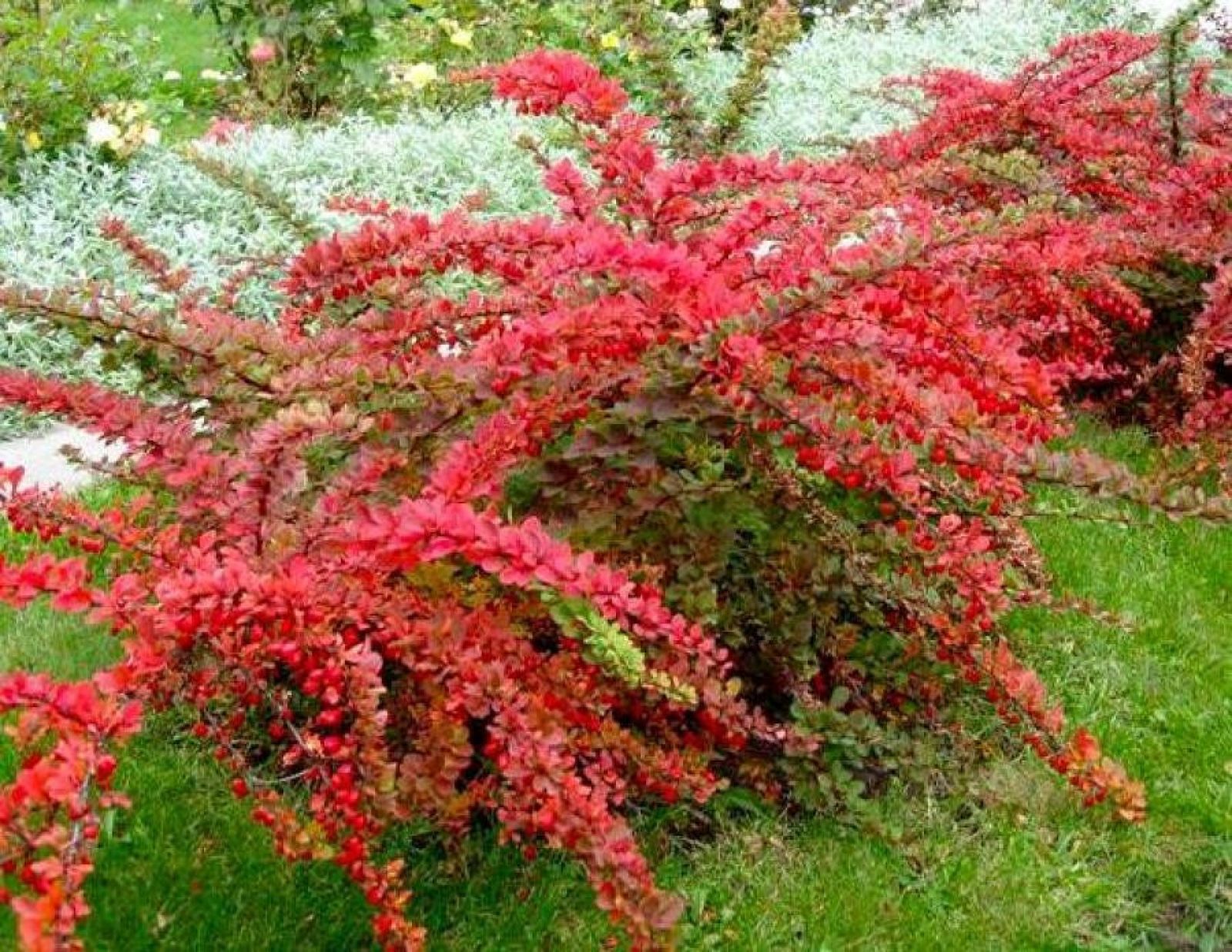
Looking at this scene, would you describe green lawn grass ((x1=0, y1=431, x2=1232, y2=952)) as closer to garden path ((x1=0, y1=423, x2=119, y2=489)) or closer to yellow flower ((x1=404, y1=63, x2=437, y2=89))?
garden path ((x1=0, y1=423, x2=119, y2=489))

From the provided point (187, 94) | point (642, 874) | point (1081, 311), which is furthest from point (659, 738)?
point (187, 94)

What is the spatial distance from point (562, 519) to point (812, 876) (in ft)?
2.32

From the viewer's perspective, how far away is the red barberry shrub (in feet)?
6.04

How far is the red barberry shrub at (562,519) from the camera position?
184cm

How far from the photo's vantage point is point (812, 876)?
2.38m

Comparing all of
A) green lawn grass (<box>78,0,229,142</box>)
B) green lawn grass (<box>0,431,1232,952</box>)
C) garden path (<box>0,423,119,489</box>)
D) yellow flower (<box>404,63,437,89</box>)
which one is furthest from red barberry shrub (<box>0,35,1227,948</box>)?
green lawn grass (<box>78,0,229,142</box>)

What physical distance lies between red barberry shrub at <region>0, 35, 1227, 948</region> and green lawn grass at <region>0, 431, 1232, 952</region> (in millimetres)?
110

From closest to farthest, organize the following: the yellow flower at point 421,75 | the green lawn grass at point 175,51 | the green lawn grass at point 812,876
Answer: the green lawn grass at point 812,876 → the yellow flower at point 421,75 → the green lawn grass at point 175,51

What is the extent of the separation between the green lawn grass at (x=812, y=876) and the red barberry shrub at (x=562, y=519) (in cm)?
11

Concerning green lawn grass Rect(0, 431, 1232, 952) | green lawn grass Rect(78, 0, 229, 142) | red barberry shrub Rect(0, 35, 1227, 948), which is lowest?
green lawn grass Rect(78, 0, 229, 142)

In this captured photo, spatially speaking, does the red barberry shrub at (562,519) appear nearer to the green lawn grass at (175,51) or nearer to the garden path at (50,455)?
the garden path at (50,455)

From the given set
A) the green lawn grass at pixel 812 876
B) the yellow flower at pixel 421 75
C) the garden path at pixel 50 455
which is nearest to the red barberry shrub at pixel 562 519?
the green lawn grass at pixel 812 876

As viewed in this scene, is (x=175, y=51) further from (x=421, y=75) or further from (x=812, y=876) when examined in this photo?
(x=812, y=876)

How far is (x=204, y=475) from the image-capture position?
2.27 metres
